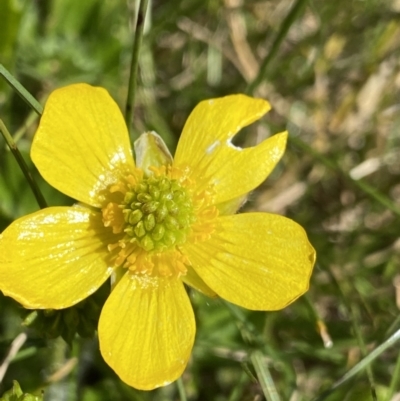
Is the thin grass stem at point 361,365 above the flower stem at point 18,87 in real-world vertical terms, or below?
below

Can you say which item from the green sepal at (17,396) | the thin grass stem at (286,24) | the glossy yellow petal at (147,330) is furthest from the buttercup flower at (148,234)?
the thin grass stem at (286,24)

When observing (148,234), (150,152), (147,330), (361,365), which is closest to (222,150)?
(150,152)

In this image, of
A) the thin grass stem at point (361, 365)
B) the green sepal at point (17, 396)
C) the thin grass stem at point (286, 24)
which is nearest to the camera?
the green sepal at point (17, 396)

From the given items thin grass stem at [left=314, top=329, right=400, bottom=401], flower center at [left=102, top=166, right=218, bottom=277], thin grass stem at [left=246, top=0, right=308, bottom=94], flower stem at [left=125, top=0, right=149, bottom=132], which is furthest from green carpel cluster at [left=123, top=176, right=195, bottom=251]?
thin grass stem at [left=246, top=0, right=308, bottom=94]

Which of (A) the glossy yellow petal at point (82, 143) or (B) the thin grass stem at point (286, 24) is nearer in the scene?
(A) the glossy yellow petal at point (82, 143)

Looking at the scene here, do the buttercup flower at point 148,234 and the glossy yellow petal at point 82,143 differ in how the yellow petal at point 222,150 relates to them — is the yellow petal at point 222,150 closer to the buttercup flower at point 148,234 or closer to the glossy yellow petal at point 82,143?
the buttercup flower at point 148,234

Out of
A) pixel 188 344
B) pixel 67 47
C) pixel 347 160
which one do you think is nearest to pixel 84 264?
pixel 188 344

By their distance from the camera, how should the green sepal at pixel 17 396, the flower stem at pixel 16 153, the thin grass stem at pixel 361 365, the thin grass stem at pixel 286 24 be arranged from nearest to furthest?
the green sepal at pixel 17 396 < the flower stem at pixel 16 153 < the thin grass stem at pixel 361 365 < the thin grass stem at pixel 286 24
